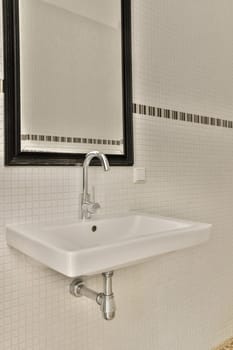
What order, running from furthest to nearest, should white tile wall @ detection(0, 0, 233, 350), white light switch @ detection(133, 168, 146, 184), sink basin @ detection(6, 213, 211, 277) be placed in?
white light switch @ detection(133, 168, 146, 184)
white tile wall @ detection(0, 0, 233, 350)
sink basin @ detection(6, 213, 211, 277)

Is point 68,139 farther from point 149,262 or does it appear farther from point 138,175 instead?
point 149,262

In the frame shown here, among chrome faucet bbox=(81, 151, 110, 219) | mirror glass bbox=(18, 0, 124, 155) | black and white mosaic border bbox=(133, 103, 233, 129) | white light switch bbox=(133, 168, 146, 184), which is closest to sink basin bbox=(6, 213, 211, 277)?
chrome faucet bbox=(81, 151, 110, 219)

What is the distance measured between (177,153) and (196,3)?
94 cm

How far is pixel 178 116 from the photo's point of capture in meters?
1.91

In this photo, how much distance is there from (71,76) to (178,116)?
2.39 ft

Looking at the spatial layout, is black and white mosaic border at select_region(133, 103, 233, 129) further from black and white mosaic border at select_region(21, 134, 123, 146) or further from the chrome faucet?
the chrome faucet

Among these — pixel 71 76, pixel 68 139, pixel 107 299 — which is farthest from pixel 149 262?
pixel 71 76

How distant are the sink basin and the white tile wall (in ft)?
0.41

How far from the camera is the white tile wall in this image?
1.30 meters

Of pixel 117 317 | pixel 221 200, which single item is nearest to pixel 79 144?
pixel 117 317

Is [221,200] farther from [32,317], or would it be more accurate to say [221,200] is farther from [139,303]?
[32,317]

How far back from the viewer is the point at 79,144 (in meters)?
1.47

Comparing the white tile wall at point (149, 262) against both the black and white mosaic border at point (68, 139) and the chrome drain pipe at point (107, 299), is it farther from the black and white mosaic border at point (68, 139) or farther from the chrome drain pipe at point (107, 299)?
the chrome drain pipe at point (107, 299)

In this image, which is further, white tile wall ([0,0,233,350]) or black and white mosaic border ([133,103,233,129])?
black and white mosaic border ([133,103,233,129])
